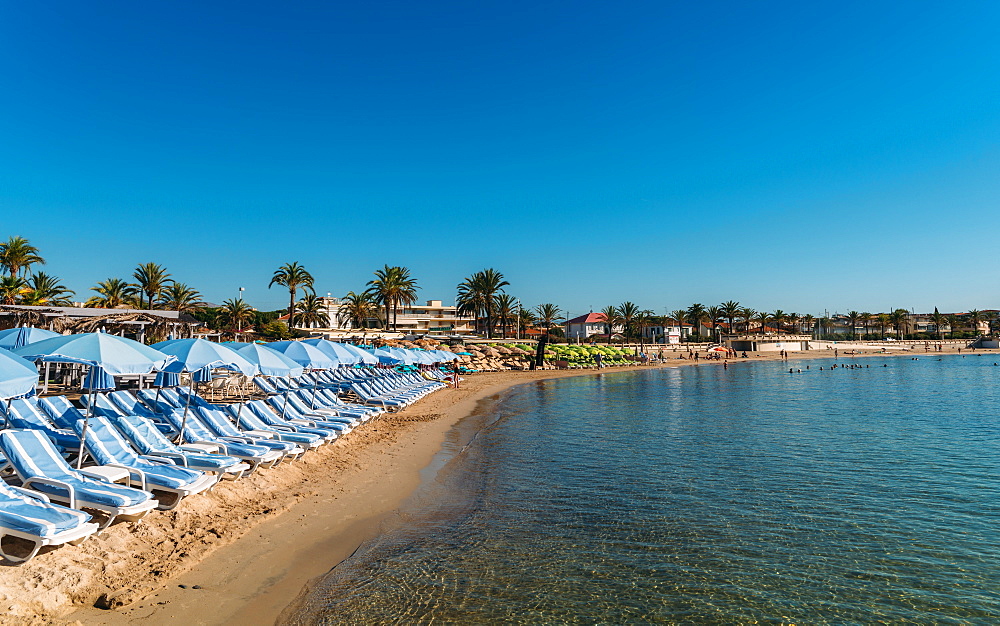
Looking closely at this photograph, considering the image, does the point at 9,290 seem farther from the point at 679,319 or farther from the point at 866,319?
the point at 866,319

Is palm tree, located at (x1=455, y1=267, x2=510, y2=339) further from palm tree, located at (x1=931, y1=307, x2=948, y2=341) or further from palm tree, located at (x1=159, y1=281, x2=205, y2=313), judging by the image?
palm tree, located at (x1=931, y1=307, x2=948, y2=341)

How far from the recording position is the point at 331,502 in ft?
→ 30.9

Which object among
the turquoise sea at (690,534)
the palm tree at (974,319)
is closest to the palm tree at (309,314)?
the turquoise sea at (690,534)

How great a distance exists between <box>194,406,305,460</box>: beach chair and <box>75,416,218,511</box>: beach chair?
84.8 inches

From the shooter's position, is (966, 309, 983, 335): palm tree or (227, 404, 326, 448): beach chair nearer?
(227, 404, 326, 448): beach chair

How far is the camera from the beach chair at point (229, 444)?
9938mm

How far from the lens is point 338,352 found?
1702cm

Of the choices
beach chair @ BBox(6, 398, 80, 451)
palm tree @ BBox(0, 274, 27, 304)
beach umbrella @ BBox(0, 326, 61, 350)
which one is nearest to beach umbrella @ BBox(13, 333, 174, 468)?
beach chair @ BBox(6, 398, 80, 451)

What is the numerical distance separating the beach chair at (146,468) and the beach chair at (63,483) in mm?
Answer: 435

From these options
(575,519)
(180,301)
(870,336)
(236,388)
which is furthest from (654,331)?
(575,519)

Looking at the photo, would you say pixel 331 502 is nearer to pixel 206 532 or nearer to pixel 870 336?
pixel 206 532

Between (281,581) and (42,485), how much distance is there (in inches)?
124

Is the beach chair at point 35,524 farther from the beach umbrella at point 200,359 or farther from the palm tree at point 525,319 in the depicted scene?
the palm tree at point 525,319

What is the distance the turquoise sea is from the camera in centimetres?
608
